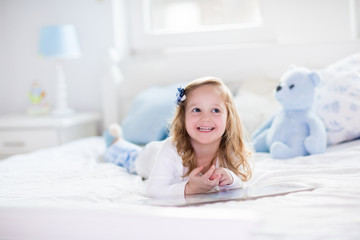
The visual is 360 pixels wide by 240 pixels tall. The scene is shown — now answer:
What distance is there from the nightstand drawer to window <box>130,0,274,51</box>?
2.79 ft

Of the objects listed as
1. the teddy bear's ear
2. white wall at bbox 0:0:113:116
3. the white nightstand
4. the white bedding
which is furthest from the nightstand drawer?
the teddy bear's ear

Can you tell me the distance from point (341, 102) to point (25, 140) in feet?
5.51

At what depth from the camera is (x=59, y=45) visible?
254cm

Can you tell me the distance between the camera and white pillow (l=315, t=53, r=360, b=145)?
5.72 ft

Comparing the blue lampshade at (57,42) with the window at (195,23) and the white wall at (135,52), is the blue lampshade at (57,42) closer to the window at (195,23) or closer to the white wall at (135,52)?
the white wall at (135,52)

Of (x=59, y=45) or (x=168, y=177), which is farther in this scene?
(x=59, y=45)

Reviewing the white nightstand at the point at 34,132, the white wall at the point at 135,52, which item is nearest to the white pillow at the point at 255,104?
the white wall at the point at 135,52

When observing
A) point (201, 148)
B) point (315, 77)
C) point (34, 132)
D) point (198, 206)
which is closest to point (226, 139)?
point (201, 148)

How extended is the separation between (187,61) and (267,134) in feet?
2.89

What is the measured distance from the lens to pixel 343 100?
5.82ft

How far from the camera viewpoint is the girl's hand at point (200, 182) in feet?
3.80

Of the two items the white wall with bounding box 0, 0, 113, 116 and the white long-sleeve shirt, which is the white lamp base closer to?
the white wall with bounding box 0, 0, 113, 116

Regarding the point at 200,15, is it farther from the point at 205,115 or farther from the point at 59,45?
the point at 205,115

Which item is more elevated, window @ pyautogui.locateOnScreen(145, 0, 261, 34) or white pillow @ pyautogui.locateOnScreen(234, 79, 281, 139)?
window @ pyautogui.locateOnScreen(145, 0, 261, 34)
